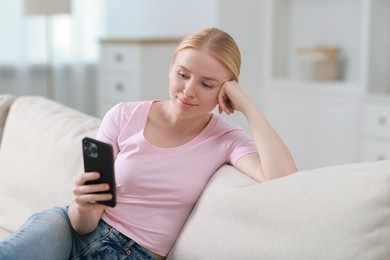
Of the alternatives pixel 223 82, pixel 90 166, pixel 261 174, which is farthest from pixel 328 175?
pixel 90 166

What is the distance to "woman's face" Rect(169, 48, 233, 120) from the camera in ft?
5.62

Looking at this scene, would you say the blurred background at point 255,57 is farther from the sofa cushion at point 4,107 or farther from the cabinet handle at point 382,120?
the sofa cushion at point 4,107

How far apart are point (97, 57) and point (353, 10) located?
1823 mm

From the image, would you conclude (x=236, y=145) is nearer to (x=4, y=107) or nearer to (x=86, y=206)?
(x=86, y=206)

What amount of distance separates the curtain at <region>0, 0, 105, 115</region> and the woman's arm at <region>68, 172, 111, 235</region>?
321 cm

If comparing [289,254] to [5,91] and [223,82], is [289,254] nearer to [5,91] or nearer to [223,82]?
[223,82]

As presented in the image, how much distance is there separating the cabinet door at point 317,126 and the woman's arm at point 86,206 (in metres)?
2.53

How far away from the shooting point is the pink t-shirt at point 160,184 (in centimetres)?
175

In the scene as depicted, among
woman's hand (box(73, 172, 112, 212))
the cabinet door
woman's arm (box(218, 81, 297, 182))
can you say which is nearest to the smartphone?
woman's hand (box(73, 172, 112, 212))

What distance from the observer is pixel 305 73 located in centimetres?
Answer: 447

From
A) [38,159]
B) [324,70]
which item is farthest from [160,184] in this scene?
[324,70]

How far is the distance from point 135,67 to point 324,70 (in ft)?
3.76

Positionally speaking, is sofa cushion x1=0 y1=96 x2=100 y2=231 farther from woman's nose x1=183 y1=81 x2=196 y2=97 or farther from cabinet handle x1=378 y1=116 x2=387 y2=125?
cabinet handle x1=378 y1=116 x2=387 y2=125

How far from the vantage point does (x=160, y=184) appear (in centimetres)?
175
